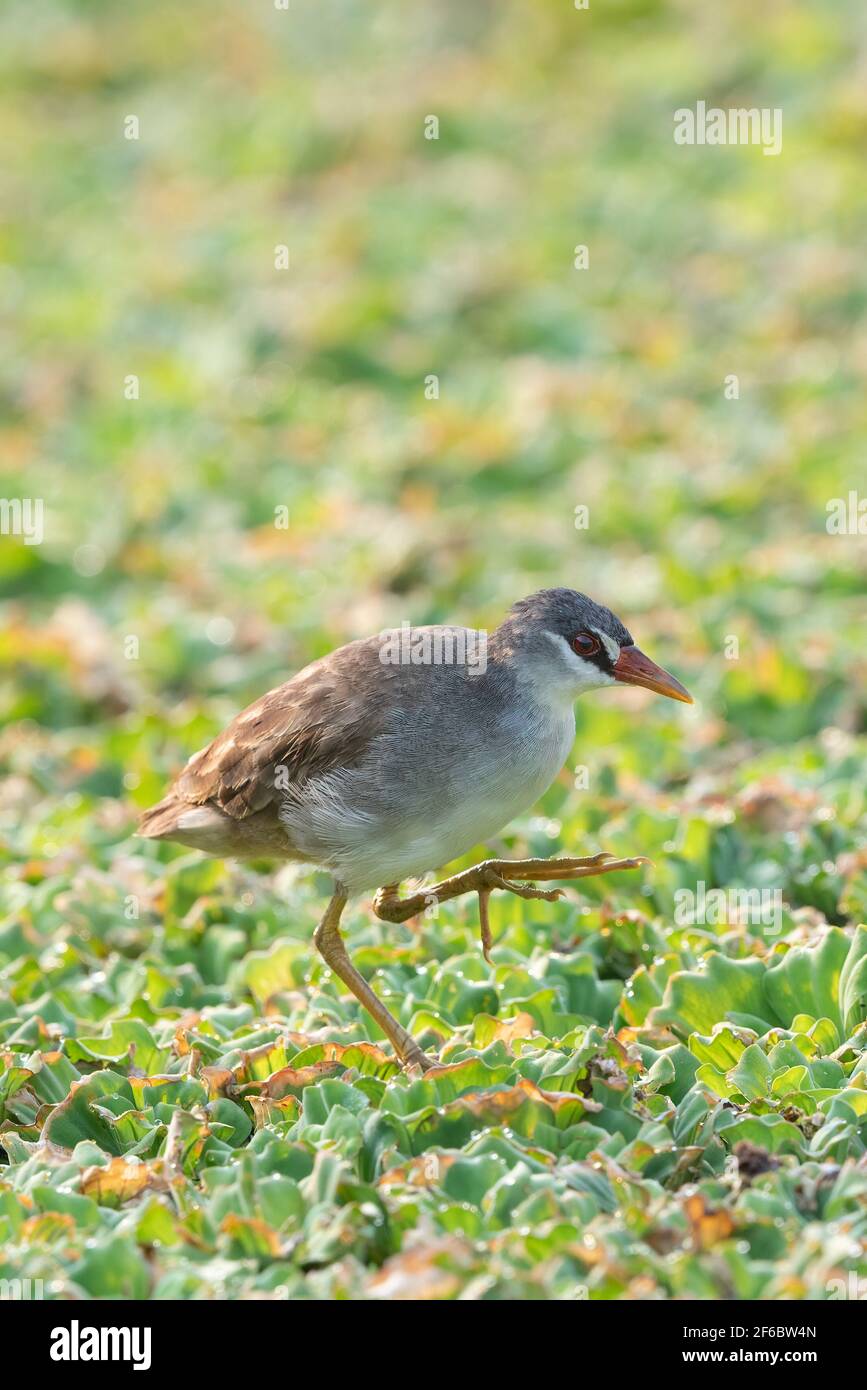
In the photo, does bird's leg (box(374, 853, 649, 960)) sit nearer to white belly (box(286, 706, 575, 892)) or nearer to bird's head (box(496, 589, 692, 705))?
white belly (box(286, 706, 575, 892))

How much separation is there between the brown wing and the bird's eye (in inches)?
20.0

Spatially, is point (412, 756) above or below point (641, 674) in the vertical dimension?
below

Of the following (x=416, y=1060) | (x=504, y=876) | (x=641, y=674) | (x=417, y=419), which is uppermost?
(x=417, y=419)

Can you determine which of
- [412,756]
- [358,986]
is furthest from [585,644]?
[358,986]

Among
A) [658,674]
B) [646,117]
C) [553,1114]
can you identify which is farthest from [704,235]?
[553,1114]

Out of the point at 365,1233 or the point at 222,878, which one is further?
the point at 222,878

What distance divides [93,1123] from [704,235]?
963cm

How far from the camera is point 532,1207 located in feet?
12.4

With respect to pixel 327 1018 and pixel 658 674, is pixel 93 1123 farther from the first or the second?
pixel 658 674

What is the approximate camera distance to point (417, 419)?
1067 cm

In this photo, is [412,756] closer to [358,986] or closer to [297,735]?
[297,735]

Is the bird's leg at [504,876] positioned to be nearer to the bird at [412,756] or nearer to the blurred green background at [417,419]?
the bird at [412,756]

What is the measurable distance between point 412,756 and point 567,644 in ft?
1.82

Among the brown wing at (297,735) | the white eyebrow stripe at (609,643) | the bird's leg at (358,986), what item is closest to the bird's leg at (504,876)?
the bird's leg at (358,986)
